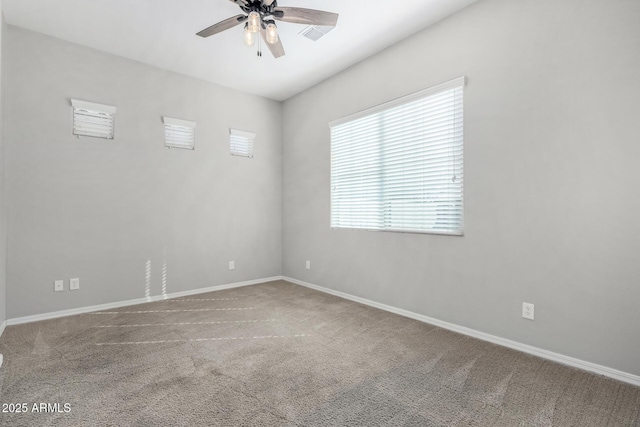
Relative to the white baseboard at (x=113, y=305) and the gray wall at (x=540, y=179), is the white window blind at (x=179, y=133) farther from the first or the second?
the gray wall at (x=540, y=179)

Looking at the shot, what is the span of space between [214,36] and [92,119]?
173 cm

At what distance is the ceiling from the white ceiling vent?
62 millimetres

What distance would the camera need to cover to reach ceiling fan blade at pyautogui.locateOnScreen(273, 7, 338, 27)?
230 centimetres

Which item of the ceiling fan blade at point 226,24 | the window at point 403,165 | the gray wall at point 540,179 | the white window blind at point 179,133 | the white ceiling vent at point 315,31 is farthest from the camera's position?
the white window blind at point 179,133

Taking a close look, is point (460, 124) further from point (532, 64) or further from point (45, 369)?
point (45, 369)

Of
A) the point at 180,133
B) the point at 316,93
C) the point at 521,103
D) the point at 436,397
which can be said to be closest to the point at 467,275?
the point at 436,397

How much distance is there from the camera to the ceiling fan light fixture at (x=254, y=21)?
221 cm

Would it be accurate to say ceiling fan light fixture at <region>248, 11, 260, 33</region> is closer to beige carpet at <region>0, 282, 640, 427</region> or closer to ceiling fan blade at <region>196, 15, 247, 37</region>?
ceiling fan blade at <region>196, 15, 247, 37</region>

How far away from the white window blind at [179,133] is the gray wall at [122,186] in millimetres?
77

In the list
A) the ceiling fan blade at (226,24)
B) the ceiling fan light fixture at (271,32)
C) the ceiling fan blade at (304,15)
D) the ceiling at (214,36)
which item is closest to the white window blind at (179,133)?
the ceiling at (214,36)

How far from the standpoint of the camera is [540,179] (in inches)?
94.3

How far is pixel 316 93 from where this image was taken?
4.56 meters

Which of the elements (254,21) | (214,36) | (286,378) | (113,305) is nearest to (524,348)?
(286,378)

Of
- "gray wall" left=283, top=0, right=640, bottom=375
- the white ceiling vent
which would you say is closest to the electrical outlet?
"gray wall" left=283, top=0, right=640, bottom=375
